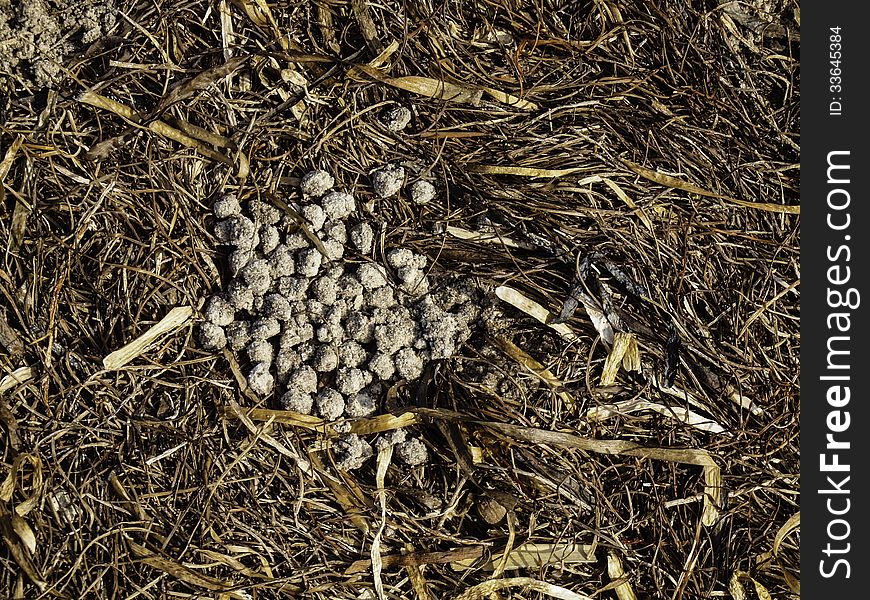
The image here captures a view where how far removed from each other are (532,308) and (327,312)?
17.8 inches

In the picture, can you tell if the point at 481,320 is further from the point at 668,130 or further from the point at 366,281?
the point at 668,130

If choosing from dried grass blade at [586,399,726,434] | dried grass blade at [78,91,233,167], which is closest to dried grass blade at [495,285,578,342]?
dried grass blade at [586,399,726,434]

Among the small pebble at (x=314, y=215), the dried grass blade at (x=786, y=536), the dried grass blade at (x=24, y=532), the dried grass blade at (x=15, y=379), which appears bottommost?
the dried grass blade at (x=786, y=536)

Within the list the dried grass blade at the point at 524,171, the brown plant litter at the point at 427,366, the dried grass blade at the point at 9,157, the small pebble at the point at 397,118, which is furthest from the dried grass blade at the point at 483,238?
the dried grass blade at the point at 9,157

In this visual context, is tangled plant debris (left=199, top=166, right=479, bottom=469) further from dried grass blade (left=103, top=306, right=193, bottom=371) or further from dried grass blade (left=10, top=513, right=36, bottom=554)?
dried grass blade (left=10, top=513, right=36, bottom=554)

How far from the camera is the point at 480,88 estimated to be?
154 centimetres

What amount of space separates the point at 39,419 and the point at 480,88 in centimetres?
121

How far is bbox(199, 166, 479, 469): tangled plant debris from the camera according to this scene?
145 centimetres

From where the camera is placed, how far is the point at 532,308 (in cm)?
149

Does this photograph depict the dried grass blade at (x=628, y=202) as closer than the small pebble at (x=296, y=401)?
No

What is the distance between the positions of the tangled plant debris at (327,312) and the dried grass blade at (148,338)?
48 millimetres

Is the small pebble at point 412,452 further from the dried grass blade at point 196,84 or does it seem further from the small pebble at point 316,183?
the dried grass blade at point 196,84

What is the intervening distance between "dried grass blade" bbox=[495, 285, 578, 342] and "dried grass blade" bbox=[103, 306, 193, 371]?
69 cm

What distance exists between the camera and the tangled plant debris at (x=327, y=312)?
1.45 metres
